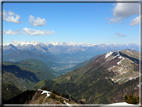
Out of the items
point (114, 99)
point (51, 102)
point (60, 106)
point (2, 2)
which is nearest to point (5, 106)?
point (2, 2)

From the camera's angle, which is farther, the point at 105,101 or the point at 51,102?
the point at 105,101

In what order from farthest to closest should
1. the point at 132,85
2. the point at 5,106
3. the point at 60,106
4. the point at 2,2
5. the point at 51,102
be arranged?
the point at 132,85, the point at 51,102, the point at 60,106, the point at 5,106, the point at 2,2

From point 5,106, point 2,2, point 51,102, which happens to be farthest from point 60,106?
point 2,2

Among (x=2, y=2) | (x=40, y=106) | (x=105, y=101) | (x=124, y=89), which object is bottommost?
(x=105, y=101)

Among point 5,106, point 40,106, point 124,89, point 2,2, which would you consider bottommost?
point 124,89

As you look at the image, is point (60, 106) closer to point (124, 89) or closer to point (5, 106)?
point (5, 106)

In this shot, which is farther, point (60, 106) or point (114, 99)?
point (114, 99)

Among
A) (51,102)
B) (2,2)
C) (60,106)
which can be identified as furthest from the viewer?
(51,102)

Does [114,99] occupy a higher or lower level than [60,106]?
lower

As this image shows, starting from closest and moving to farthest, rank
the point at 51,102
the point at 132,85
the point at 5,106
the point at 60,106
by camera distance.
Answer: the point at 5,106
the point at 60,106
the point at 51,102
the point at 132,85

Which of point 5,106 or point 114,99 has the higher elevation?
point 5,106
